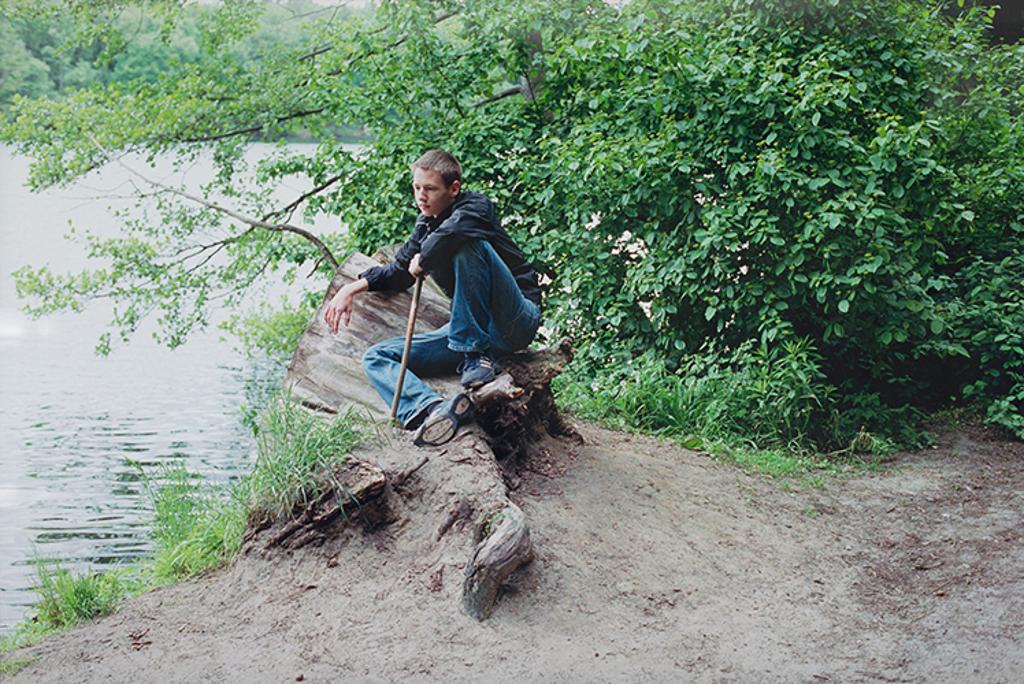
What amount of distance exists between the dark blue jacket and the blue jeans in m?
0.07

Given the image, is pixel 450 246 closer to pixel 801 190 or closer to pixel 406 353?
pixel 406 353

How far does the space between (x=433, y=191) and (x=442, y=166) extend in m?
0.13

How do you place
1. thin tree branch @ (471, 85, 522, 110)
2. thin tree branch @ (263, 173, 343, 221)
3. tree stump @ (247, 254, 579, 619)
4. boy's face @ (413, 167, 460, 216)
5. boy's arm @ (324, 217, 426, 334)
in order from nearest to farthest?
tree stump @ (247, 254, 579, 619) → boy's face @ (413, 167, 460, 216) → boy's arm @ (324, 217, 426, 334) → thin tree branch @ (471, 85, 522, 110) → thin tree branch @ (263, 173, 343, 221)

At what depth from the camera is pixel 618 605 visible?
464 centimetres

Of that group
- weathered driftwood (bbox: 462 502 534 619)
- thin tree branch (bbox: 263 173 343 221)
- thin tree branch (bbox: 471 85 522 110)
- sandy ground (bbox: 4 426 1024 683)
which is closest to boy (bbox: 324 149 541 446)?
sandy ground (bbox: 4 426 1024 683)

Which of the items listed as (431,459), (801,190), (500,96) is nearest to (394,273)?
(431,459)

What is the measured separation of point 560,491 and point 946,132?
437cm

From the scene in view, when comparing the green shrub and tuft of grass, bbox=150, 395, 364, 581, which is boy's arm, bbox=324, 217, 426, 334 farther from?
the green shrub

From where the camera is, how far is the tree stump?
4.64m

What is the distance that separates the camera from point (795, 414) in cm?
738

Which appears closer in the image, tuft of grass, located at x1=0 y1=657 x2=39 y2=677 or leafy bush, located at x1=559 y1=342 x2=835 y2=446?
tuft of grass, located at x1=0 y1=657 x2=39 y2=677

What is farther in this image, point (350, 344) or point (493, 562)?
point (350, 344)

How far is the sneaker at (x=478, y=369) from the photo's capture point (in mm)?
5398

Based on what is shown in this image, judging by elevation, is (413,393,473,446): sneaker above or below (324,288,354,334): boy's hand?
below
